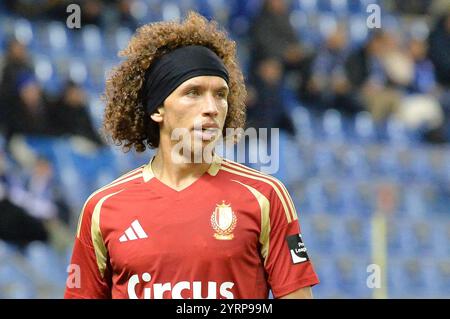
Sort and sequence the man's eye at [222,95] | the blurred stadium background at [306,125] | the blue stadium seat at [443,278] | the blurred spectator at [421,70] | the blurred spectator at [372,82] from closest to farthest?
the man's eye at [222,95]
the blurred stadium background at [306,125]
the blue stadium seat at [443,278]
the blurred spectator at [372,82]
the blurred spectator at [421,70]

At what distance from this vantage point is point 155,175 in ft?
15.8

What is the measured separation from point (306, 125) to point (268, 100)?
2.11 feet

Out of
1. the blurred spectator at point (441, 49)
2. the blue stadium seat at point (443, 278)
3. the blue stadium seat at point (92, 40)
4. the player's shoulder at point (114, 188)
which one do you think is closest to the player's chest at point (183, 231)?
the player's shoulder at point (114, 188)

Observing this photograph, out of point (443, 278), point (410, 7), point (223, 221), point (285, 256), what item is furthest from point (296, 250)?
point (410, 7)

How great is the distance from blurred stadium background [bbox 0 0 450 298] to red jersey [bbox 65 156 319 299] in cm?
466

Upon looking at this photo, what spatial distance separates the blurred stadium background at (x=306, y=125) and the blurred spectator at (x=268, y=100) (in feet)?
0.05

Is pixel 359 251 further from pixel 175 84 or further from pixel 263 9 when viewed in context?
pixel 175 84

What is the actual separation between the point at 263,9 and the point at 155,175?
20.9 ft

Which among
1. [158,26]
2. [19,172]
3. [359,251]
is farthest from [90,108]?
[158,26]

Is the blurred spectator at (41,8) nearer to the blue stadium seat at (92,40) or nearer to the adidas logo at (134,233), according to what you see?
the blue stadium seat at (92,40)

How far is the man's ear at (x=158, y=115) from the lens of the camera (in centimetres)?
480

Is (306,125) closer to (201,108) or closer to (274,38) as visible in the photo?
(274,38)

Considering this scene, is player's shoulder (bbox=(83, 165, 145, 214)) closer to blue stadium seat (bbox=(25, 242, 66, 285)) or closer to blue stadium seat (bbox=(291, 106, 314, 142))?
blue stadium seat (bbox=(25, 242, 66, 285))

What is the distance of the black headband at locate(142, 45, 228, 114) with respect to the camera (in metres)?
4.63
